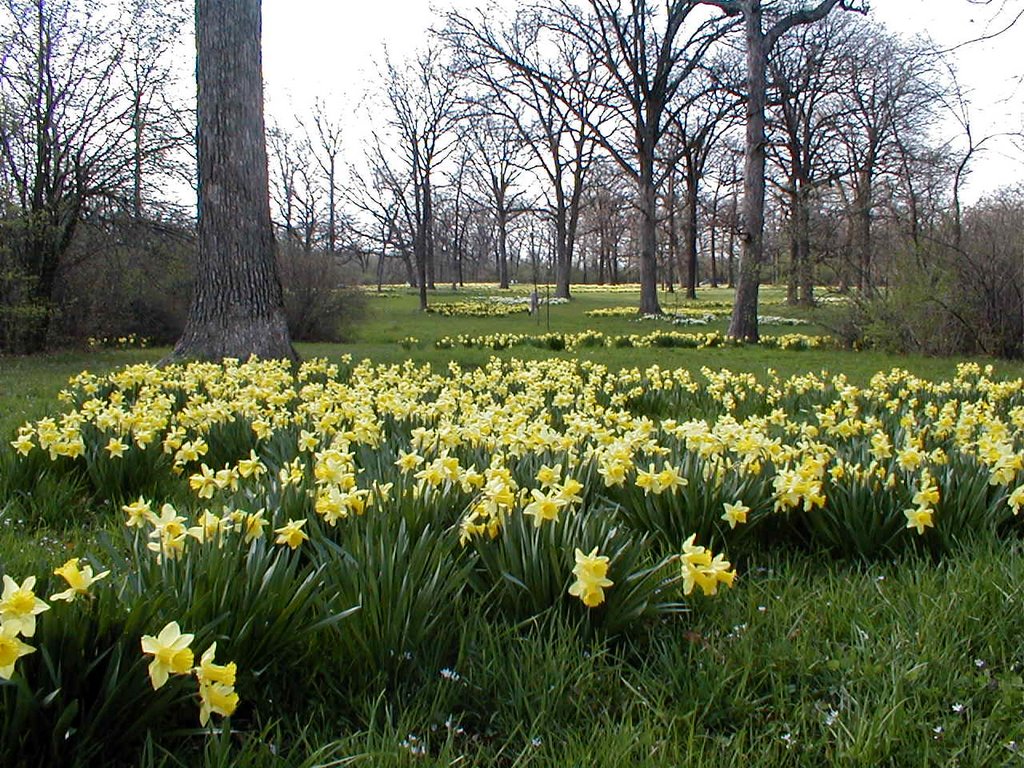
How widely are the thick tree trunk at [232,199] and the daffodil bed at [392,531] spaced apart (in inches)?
172

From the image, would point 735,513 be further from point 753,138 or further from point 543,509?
point 753,138

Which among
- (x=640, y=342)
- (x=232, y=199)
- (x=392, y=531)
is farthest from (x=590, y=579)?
(x=640, y=342)

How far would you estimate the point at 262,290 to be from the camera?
362 inches

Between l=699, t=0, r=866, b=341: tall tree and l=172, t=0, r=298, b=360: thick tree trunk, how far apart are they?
966 centimetres

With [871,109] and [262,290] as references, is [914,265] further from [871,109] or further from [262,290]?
[871,109]

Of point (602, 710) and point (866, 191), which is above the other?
point (866, 191)

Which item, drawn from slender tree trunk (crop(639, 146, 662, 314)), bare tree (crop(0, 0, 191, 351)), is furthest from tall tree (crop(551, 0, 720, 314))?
bare tree (crop(0, 0, 191, 351))

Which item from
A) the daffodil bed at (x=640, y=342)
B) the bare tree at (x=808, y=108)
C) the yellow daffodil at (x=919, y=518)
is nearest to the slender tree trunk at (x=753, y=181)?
the daffodil bed at (x=640, y=342)

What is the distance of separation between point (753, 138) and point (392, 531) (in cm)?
1455

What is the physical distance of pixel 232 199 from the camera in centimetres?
895

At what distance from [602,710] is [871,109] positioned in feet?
92.1

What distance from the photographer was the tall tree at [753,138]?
14206 mm

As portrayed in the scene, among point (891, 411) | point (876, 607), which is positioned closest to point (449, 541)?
point (876, 607)

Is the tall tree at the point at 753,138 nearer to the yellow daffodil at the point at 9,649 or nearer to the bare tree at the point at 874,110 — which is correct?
the bare tree at the point at 874,110
